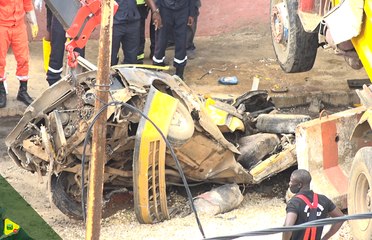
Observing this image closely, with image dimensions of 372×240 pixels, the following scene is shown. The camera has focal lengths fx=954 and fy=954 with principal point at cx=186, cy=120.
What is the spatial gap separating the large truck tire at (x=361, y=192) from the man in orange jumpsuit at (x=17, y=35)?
545 centimetres

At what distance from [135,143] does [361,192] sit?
2.14 meters

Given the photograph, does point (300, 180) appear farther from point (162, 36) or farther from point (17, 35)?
point (162, 36)

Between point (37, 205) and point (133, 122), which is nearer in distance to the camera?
point (133, 122)

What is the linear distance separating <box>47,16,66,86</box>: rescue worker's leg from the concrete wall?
133 inches

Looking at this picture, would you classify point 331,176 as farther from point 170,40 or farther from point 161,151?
point 170,40

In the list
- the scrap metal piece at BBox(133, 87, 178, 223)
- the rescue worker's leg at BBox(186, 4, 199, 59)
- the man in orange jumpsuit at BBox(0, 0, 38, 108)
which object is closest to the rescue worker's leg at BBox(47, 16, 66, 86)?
the man in orange jumpsuit at BBox(0, 0, 38, 108)

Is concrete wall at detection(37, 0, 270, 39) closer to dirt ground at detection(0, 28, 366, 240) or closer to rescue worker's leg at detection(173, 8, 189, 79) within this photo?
dirt ground at detection(0, 28, 366, 240)

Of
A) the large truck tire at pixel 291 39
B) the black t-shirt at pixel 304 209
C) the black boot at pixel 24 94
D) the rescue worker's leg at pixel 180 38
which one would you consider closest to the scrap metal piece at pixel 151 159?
the black t-shirt at pixel 304 209

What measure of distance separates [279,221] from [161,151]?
133 cm

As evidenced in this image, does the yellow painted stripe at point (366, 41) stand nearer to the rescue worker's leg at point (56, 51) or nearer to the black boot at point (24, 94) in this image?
the rescue worker's leg at point (56, 51)

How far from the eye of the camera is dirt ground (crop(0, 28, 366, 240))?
9180 millimetres

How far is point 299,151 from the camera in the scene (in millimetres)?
9492

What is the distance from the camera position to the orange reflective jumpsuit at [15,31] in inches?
475

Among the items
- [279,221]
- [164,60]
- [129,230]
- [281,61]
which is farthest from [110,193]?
[164,60]
